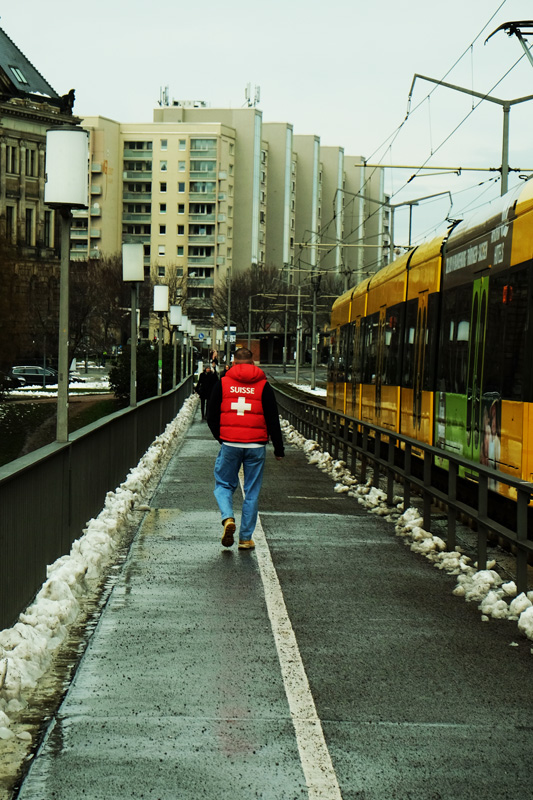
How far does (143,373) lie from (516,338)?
39.3 meters

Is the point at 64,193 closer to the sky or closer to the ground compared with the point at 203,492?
closer to the sky

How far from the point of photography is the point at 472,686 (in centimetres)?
629

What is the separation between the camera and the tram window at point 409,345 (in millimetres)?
18484

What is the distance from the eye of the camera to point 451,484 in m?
10.7

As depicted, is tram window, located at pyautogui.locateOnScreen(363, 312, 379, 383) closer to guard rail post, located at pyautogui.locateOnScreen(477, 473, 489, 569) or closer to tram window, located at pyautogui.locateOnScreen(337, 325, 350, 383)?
tram window, located at pyautogui.locateOnScreen(337, 325, 350, 383)

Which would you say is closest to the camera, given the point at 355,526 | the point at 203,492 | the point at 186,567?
the point at 186,567

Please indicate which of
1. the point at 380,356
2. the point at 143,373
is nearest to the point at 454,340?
the point at 380,356

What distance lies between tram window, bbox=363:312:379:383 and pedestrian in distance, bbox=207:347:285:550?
1237cm

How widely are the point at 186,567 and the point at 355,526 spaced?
3.45 metres

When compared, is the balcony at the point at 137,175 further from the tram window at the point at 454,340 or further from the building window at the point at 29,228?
the tram window at the point at 454,340

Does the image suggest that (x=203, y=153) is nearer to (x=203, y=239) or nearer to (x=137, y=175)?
(x=137, y=175)

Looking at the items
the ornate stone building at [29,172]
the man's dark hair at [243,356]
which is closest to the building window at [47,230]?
the ornate stone building at [29,172]

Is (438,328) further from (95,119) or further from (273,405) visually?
(95,119)

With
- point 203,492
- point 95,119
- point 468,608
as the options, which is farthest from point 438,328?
point 95,119
